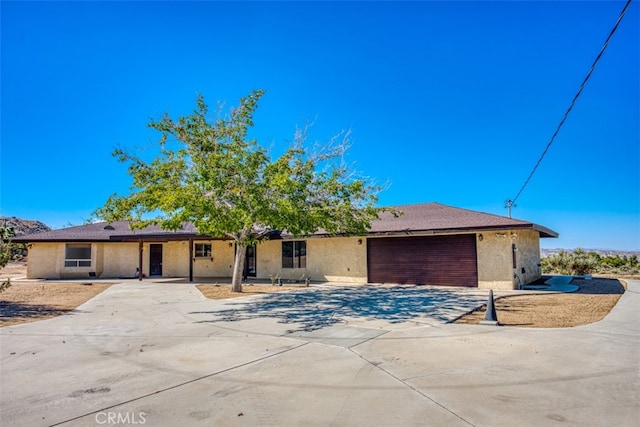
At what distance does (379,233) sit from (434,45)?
818 cm

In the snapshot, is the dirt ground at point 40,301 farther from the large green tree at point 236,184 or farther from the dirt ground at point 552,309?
the dirt ground at point 552,309

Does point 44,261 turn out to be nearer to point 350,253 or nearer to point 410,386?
point 350,253

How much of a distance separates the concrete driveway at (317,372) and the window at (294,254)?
11562 millimetres

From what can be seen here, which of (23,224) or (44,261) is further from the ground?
(23,224)

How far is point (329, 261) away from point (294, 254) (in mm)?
2137

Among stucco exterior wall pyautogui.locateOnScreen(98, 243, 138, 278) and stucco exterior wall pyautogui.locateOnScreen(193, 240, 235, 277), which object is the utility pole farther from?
stucco exterior wall pyautogui.locateOnScreen(98, 243, 138, 278)

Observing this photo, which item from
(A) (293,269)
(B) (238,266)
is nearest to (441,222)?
(A) (293,269)

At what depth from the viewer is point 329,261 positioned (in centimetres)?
2041

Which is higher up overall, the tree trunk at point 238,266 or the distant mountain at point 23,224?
the distant mountain at point 23,224

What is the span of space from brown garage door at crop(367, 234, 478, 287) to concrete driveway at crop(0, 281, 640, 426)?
286 inches

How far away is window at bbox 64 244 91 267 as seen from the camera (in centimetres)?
2373

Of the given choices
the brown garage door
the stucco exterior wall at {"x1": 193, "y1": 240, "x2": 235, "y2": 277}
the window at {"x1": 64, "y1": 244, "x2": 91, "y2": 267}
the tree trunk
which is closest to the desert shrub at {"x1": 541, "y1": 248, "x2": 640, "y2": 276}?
the brown garage door

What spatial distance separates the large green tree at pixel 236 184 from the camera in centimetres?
1098

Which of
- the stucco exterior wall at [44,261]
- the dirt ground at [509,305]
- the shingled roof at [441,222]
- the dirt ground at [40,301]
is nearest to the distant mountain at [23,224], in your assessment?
the stucco exterior wall at [44,261]
